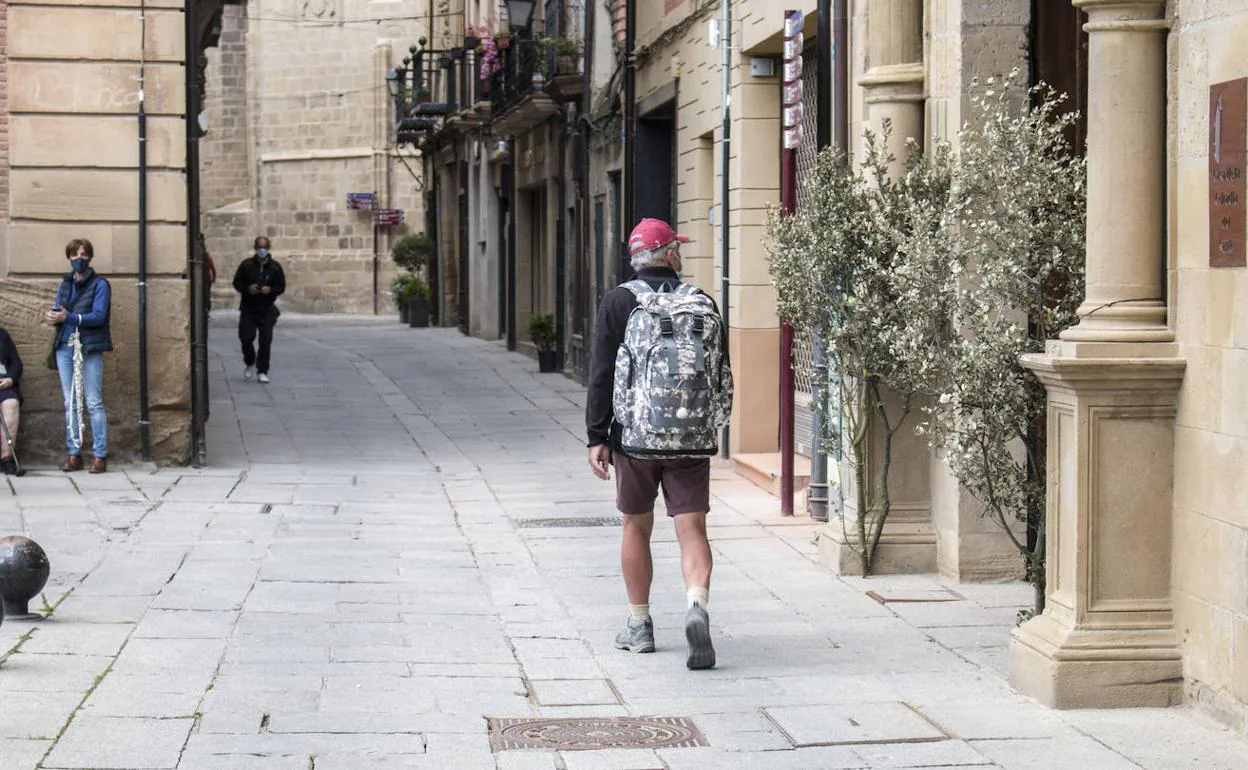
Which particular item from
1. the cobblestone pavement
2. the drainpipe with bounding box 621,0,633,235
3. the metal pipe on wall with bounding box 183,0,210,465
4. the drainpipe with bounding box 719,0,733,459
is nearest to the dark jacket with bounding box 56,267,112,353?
the metal pipe on wall with bounding box 183,0,210,465

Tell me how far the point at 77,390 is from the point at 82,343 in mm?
363

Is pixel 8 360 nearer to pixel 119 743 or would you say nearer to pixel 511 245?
pixel 119 743

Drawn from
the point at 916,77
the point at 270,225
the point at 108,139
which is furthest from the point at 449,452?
the point at 270,225

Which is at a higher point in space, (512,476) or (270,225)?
(270,225)

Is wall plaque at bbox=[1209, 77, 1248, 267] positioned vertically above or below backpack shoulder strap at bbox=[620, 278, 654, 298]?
above

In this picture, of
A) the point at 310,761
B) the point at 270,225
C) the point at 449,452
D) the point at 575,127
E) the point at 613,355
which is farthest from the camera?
the point at 270,225

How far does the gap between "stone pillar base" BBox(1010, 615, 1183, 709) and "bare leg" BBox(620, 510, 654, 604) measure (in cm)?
170

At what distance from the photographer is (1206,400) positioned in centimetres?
612

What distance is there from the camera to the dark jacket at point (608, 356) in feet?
23.8

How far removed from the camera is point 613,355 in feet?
23.9

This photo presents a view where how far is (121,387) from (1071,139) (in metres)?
8.14

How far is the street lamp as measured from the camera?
23812 mm

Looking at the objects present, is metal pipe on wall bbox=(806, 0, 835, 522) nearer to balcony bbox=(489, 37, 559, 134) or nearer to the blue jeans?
the blue jeans

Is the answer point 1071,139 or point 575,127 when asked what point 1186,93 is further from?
point 575,127
